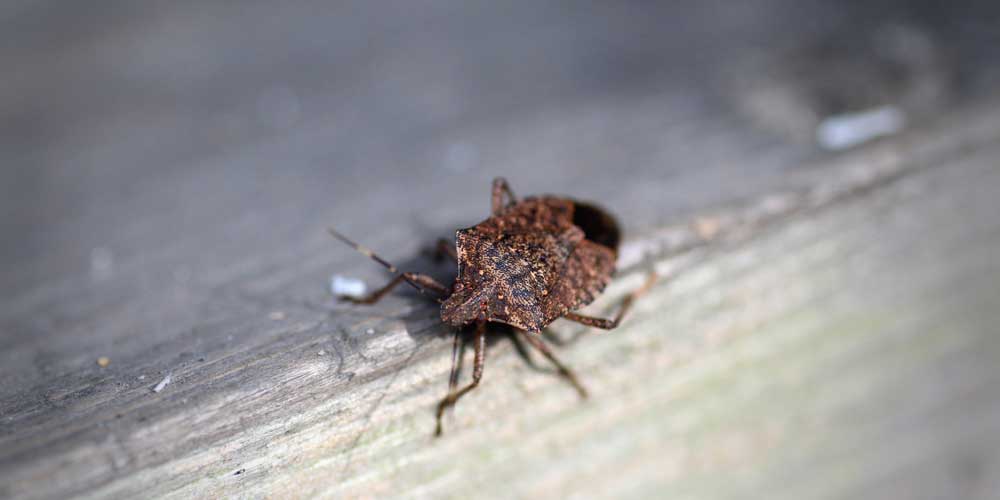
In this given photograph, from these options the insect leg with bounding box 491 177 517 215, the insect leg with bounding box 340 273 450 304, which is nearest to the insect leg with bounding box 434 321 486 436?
the insect leg with bounding box 340 273 450 304

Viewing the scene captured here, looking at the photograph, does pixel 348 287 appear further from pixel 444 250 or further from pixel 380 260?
pixel 444 250

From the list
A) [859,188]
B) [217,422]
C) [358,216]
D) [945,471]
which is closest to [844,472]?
[945,471]

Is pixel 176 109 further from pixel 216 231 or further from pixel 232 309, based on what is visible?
pixel 232 309

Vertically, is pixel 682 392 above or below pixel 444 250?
below

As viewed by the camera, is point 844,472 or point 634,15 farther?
→ point 634,15

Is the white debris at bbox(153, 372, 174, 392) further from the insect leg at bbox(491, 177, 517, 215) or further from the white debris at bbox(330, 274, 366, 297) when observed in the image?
the insect leg at bbox(491, 177, 517, 215)

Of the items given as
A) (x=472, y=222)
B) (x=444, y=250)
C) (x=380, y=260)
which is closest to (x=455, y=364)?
(x=380, y=260)
